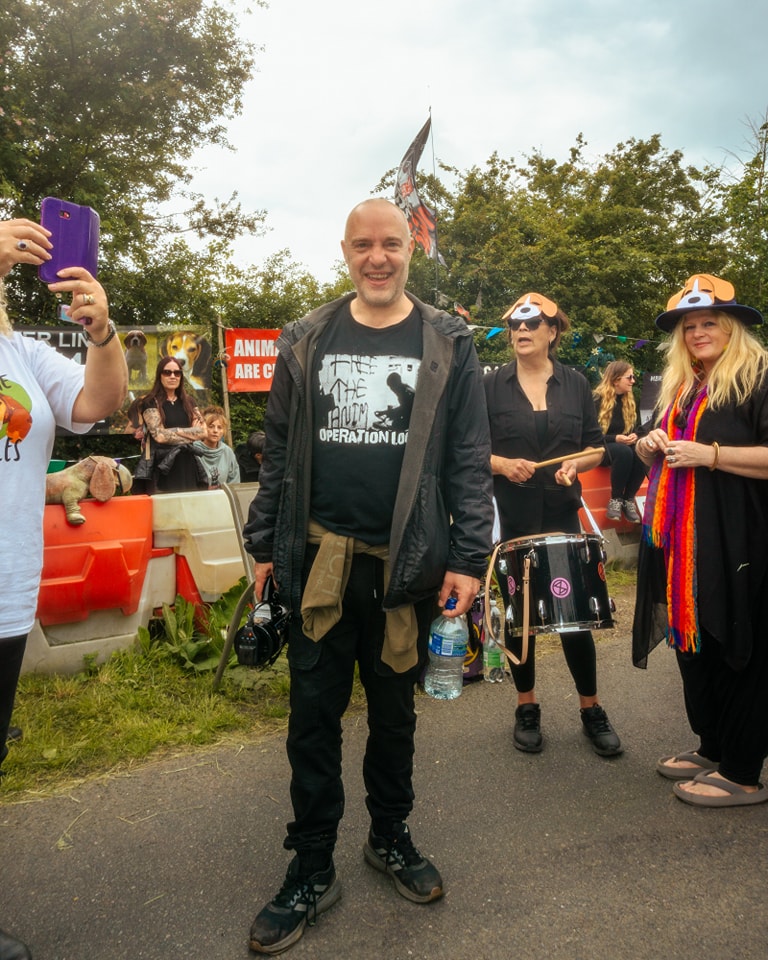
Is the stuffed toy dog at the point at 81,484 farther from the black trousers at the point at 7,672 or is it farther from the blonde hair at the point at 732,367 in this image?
the blonde hair at the point at 732,367

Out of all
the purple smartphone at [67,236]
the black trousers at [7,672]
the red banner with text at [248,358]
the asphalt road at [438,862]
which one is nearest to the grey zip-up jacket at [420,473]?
the purple smartphone at [67,236]

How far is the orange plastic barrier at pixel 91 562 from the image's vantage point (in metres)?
4.05

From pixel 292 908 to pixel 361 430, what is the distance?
155 centimetres

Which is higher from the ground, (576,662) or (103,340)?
(103,340)

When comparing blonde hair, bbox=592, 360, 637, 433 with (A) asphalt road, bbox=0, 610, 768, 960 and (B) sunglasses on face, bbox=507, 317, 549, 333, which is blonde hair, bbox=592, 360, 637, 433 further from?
(A) asphalt road, bbox=0, 610, 768, 960

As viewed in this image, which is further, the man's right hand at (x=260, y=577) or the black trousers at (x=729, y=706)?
the black trousers at (x=729, y=706)

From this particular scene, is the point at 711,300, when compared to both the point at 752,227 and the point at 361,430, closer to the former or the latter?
the point at 361,430

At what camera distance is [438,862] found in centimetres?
264

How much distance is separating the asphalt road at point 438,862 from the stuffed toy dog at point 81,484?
1.63m

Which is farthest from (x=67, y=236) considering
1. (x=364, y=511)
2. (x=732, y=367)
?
(x=732, y=367)

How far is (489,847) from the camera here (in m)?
2.72

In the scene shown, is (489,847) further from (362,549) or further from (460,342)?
(460,342)

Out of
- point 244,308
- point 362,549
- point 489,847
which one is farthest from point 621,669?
point 244,308

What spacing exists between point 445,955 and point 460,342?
1934 millimetres
